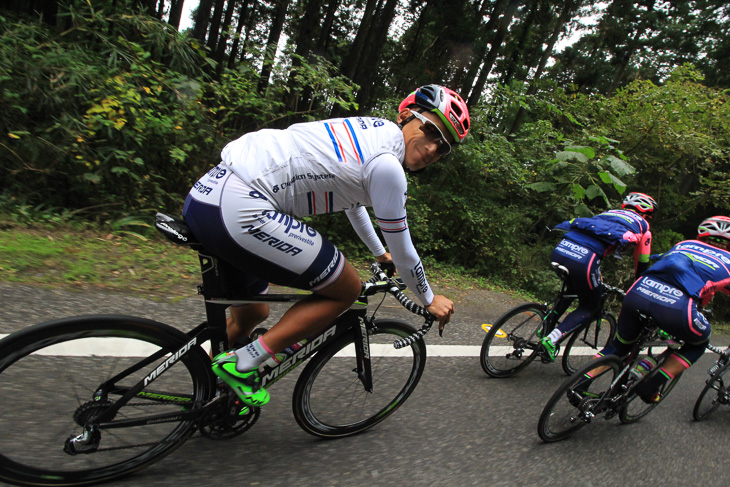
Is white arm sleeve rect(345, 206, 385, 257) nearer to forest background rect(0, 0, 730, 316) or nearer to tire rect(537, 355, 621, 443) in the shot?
tire rect(537, 355, 621, 443)

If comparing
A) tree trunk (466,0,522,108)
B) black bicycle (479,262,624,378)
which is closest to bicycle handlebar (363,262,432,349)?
black bicycle (479,262,624,378)

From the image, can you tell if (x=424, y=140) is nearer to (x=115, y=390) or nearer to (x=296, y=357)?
(x=296, y=357)

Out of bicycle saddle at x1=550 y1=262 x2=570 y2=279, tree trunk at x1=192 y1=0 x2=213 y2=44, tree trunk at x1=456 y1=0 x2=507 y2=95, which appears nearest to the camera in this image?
bicycle saddle at x1=550 y1=262 x2=570 y2=279

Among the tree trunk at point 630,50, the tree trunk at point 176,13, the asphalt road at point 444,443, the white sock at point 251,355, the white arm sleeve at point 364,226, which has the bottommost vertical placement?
the asphalt road at point 444,443

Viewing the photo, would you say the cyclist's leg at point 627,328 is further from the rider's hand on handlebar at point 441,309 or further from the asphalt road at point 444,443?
the rider's hand on handlebar at point 441,309

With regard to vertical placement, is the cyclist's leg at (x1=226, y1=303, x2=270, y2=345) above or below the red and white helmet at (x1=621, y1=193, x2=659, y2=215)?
below

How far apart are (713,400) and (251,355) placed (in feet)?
14.5

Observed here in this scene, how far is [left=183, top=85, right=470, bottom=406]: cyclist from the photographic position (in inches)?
69.1

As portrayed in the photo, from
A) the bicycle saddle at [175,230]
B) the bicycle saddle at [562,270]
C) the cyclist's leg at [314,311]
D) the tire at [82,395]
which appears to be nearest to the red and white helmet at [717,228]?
the bicycle saddle at [562,270]

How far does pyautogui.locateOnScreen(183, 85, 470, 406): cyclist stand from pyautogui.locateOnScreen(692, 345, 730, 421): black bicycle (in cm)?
332

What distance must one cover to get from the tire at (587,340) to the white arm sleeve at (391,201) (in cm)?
301

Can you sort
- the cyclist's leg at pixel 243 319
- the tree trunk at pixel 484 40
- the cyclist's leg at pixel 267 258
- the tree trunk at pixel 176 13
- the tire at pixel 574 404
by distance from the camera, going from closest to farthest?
the cyclist's leg at pixel 267 258, the cyclist's leg at pixel 243 319, the tire at pixel 574 404, the tree trunk at pixel 176 13, the tree trunk at pixel 484 40

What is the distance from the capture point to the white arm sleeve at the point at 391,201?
→ 175 cm

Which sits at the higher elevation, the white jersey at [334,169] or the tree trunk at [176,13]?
the tree trunk at [176,13]
